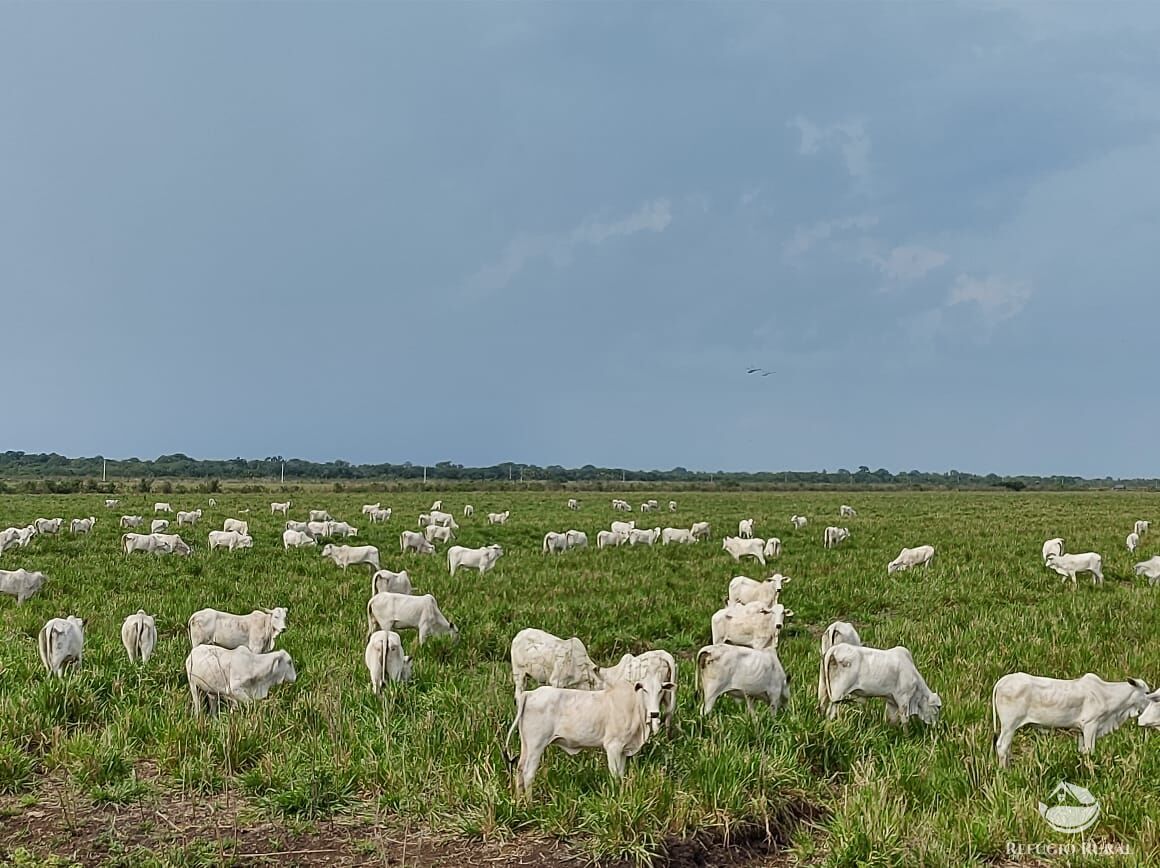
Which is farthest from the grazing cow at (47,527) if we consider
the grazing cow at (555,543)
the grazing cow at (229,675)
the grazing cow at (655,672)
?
the grazing cow at (655,672)

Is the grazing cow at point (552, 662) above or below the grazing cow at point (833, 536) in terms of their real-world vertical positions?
above

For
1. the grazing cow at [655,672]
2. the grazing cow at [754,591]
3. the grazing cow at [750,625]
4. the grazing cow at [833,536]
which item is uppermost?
the grazing cow at [655,672]

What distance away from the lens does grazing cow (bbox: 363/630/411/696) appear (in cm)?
901

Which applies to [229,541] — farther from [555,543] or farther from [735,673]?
[735,673]

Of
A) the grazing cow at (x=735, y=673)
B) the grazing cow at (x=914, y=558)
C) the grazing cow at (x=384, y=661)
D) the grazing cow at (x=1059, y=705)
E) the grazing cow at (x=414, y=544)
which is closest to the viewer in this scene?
the grazing cow at (x=1059, y=705)

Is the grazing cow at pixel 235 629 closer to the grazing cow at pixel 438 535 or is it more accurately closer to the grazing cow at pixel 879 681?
the grazing cow at pixel 879 681

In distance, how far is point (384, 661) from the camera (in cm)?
→ 911

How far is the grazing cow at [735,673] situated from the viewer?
25.9 feet

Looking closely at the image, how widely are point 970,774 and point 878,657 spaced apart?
138 cm

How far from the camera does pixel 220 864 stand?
5348mm

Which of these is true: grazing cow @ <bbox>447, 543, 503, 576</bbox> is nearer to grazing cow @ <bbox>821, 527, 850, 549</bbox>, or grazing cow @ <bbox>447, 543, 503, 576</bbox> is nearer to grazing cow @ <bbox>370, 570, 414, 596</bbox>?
grazing cow @ <bbox>370, 570, 414, 596</bbox>

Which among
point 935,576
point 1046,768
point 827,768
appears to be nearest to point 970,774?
point 1046,768

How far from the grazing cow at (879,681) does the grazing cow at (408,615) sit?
6.15 m

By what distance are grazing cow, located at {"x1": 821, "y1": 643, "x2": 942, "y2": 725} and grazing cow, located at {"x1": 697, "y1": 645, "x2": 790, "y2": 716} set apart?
0.54m
